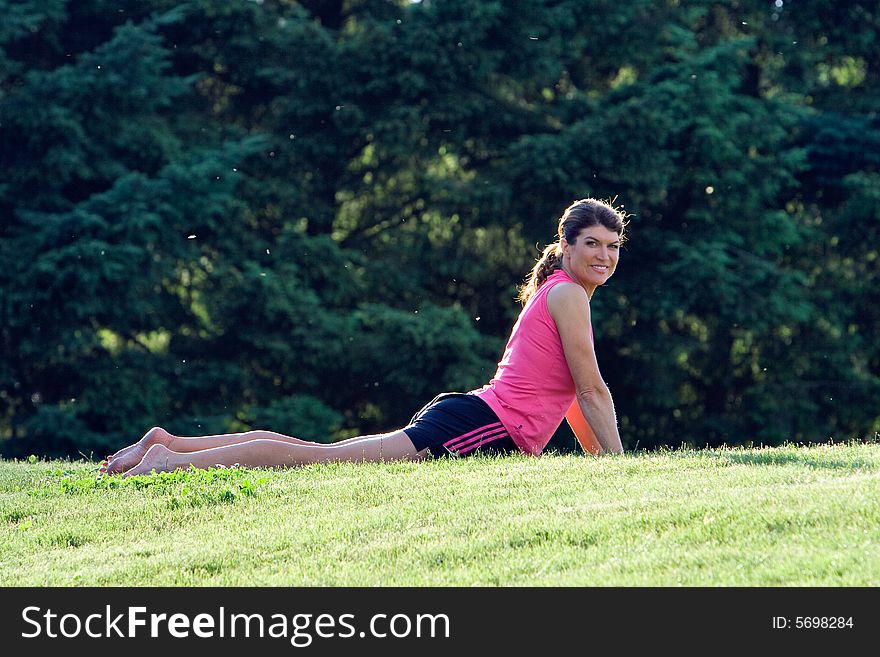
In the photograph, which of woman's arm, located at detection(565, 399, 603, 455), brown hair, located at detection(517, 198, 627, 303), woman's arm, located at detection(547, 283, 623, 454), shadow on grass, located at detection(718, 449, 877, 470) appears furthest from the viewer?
woman's arm, located at detection(565, 399, 603, 455)

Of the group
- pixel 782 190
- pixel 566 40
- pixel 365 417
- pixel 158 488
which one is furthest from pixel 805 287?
pixel 158 488

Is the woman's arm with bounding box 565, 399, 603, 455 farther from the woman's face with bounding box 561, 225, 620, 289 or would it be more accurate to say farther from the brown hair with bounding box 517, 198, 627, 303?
the brown hair with bounding box 517, 198, 627, 303

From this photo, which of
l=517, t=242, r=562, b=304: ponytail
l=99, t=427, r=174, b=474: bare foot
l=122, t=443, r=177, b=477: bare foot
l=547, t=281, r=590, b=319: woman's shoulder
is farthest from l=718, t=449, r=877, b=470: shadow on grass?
l=99, t=427, r=174, b=474: bare foot

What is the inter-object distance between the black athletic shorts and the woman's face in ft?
3.38

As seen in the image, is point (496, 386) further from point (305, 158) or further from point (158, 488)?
point (305, 158)

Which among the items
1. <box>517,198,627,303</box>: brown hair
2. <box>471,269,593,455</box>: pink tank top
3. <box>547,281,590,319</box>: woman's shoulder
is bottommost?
<box>471,269,593,455</box>: pink tank top

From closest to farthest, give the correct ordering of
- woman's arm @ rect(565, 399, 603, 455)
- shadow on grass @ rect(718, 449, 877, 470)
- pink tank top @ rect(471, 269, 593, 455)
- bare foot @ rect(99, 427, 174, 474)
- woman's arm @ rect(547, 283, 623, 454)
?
shadow on grass @ rect(718, 449, 877, 470)
woman's arm @ rect(547, 283, 623, 454)
pink tank top @ rect(471, 269, 593, 455)
woman's arm @ rect(565, 399, 603, 455)
bare foot @ rect(99, 427, 174, 474)

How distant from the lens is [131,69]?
16.4 m

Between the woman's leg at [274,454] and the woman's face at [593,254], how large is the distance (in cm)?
150

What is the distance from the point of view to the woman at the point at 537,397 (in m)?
7.00

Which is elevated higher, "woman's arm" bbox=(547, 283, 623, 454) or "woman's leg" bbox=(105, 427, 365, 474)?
"woman's arm" bbox=(547, 283, 623, 454)

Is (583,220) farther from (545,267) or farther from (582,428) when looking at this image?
(582,428)

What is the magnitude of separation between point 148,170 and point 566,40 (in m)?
6.87

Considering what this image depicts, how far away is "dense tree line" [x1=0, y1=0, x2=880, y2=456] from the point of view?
53.0 ft
